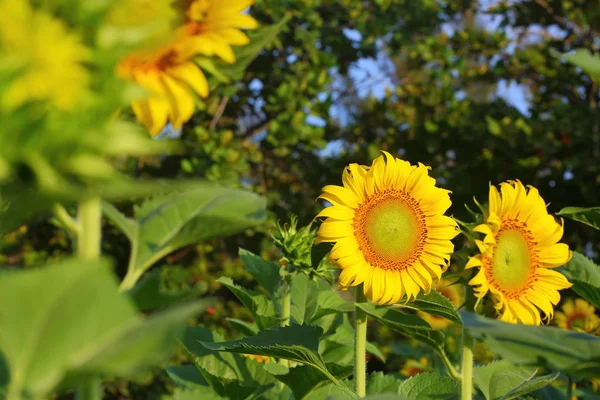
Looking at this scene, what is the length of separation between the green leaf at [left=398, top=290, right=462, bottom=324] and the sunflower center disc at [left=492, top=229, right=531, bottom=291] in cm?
8

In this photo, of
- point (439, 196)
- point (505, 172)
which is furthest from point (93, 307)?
point (505, 172)

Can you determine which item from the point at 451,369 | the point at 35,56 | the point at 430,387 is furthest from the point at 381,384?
the point at 35,56

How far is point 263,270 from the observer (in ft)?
3.47

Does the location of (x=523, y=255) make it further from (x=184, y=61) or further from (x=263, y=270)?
(x=184, y=61)

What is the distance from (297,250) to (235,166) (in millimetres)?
1556

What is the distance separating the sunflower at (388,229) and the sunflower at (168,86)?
1.46 feet

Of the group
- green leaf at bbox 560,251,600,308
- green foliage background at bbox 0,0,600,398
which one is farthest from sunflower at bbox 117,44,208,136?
green foliage background at bbox 0,0,600,398

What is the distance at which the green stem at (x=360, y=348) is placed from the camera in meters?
0.85

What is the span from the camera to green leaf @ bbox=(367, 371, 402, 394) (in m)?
0.97

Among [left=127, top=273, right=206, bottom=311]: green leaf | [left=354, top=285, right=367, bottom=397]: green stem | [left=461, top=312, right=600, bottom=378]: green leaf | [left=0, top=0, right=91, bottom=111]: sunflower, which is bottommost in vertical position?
[left=354, top=285, right=367, bottom=397]: green stem

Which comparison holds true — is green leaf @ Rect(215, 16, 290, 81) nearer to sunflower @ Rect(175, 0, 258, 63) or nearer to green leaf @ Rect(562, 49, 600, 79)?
sunflower @ Rect(175, 0, 258, 63)

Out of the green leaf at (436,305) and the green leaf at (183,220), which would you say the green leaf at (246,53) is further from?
the green leaf at (436,305)

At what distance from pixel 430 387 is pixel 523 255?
0.20 meters

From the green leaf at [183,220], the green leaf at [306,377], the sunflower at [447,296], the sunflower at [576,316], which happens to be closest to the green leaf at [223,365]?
the green leaf at [306,377]
